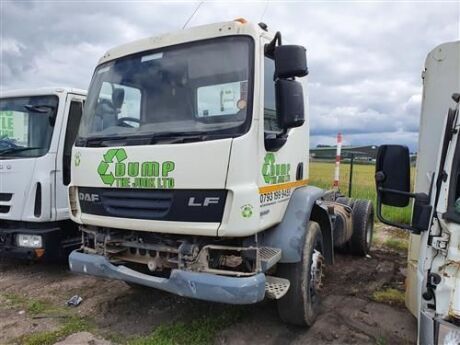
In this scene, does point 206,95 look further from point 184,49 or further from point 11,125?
point 11,125

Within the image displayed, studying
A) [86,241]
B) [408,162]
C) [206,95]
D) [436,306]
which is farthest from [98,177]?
[436,306]

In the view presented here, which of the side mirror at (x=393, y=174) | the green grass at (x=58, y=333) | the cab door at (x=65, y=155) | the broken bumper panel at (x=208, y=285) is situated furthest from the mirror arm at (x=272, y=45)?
the cab door at (x=65, y=155)

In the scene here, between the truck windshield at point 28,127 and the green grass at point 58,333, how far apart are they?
7.50 feet

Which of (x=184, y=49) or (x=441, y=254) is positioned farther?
(x=184, y=49)

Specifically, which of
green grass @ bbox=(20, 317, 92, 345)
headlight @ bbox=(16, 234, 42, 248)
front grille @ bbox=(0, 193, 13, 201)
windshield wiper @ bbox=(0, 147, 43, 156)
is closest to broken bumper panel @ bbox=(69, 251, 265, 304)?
green grass @ bbox=(20, 317, 92, 345)

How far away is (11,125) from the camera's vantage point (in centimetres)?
555

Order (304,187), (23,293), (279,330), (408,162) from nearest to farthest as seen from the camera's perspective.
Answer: (408,162)
(279,330)
(304,187)
(23,293)

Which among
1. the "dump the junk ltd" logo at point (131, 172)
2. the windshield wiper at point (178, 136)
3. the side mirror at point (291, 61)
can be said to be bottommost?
the "dump the junk ltd" logo at point (131, 172)

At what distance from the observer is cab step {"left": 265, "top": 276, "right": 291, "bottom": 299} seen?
3.18 meters

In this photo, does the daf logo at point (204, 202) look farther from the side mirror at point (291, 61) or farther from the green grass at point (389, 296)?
the green grass at point (389, 296)

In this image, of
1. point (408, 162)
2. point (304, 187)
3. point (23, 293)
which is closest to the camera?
point (408, 162)

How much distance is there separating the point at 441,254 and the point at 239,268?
155 cm

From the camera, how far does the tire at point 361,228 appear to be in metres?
6.34

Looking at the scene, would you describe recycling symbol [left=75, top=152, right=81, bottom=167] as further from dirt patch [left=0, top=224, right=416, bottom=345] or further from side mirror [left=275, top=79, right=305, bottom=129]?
side mirror [left=275, top=79, right=305, bottom=129]
